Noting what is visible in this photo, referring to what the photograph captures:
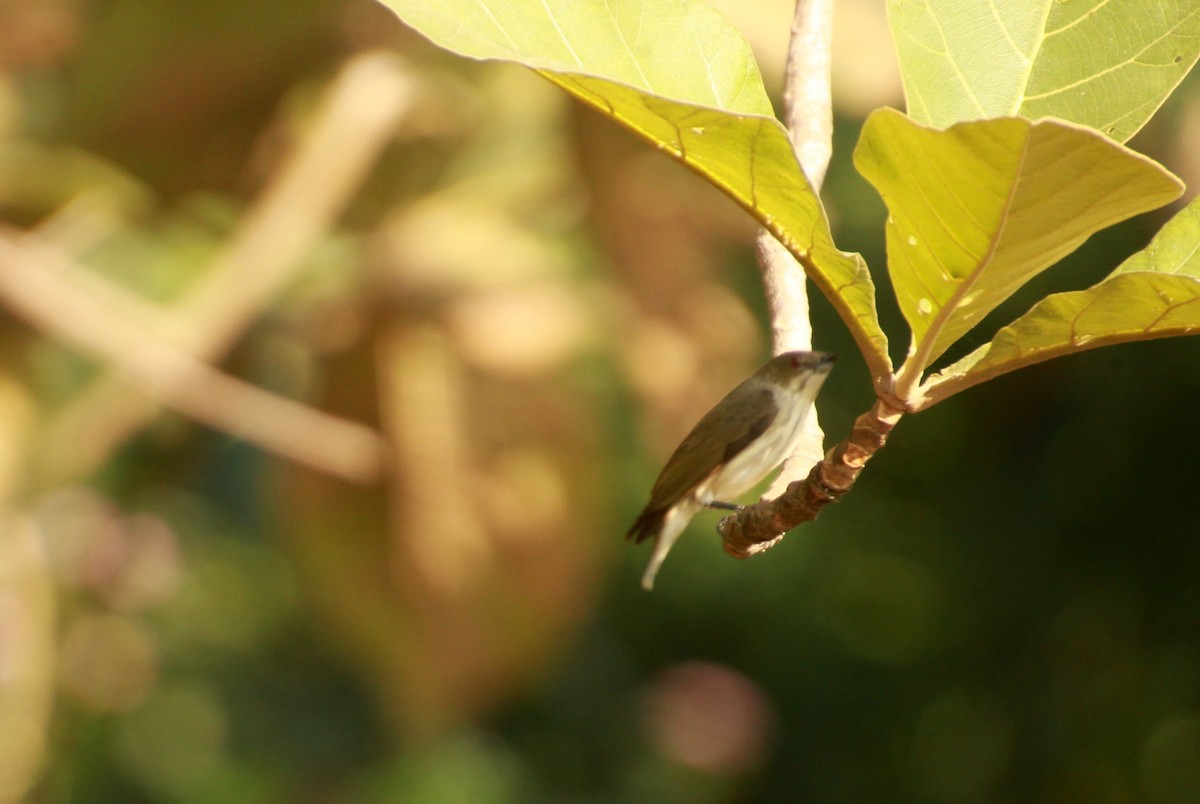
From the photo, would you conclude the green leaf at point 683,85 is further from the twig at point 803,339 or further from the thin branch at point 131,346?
the thin branch at point 131,346


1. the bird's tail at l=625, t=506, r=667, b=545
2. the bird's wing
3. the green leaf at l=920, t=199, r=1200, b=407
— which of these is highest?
the green leaf at l=920, t=199, r=1200, b=407

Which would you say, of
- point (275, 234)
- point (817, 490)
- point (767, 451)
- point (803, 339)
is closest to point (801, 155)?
point (803, 339)

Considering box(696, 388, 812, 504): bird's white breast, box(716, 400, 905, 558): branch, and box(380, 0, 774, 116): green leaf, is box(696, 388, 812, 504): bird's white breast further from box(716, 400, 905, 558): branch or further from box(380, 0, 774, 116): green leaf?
box(380, 0, 774, 116): green leaf

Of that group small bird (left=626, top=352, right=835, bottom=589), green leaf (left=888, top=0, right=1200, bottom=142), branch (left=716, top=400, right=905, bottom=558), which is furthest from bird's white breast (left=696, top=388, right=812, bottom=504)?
green leaf (left=888, top=0, right=1200, bottom=142)

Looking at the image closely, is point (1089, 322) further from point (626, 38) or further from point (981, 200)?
point (626, 38)

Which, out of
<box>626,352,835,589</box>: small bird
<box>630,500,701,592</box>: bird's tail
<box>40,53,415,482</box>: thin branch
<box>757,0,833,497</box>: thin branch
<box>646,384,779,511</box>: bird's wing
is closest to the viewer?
<box>757,0,833,497</box>: thin branch
